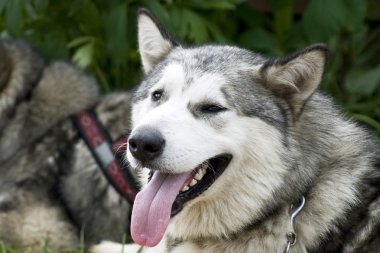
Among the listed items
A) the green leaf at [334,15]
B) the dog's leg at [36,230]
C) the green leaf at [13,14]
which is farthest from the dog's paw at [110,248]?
the green leaf at [334,15]

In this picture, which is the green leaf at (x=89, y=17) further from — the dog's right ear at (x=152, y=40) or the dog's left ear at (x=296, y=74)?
the dog's left ear at (x=296, y=74)

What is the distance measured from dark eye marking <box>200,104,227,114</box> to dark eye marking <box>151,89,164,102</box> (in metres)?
0.23

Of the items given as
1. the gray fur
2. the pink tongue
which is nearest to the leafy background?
the gray fur

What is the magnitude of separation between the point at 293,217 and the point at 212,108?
22.4 inches

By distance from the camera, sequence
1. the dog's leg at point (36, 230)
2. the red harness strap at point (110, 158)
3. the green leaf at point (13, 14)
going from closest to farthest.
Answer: the dog's leg at point (36, 230), the red harness strap at point (110, 158), the green leaf at point (13, 14)

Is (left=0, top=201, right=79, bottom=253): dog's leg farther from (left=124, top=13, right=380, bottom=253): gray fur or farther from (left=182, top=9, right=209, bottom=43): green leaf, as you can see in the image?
(left=182, top=9, right=209, bottom=43): green leaf

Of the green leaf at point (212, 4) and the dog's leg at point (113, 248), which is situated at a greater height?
the green leaf at point (212, 4)

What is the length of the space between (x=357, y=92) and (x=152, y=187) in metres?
2.78

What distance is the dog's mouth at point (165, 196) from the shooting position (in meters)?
2.98

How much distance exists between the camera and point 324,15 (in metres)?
4.62

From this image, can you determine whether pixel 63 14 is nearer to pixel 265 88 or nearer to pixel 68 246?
pixel 68 246

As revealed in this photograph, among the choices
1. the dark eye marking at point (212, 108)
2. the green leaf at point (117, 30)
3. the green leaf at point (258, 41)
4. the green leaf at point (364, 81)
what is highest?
the dark eye marking at point (212, 108)

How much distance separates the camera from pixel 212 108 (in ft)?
10.00

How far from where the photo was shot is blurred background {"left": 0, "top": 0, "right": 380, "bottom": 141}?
466 centimetres
